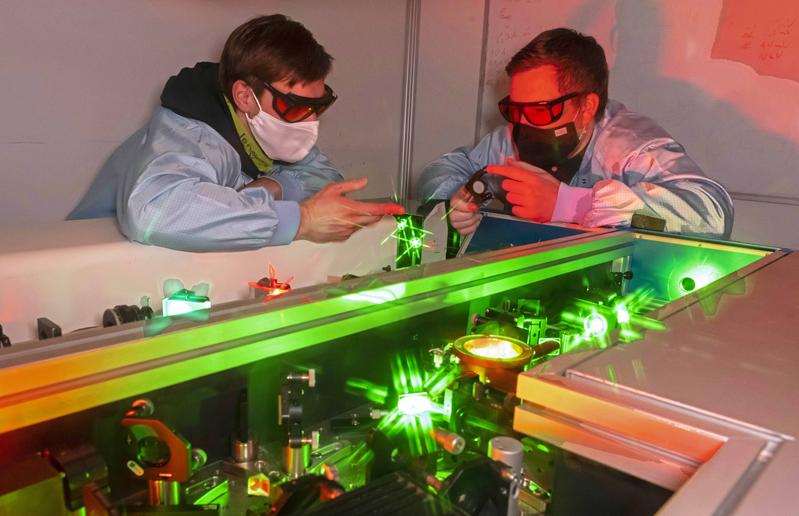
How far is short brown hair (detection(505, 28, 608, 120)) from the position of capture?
1.95m

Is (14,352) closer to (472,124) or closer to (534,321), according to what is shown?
(534,321)

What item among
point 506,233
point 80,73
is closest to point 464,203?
point 506,233

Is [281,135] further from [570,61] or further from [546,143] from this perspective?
[570,61]

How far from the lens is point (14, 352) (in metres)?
0.54

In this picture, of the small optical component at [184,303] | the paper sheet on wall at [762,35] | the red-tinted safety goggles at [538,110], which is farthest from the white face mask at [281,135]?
the paper sheet on wall at [762,35]

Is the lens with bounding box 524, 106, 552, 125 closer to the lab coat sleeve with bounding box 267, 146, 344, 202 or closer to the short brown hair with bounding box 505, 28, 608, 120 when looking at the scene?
the short brown hair with bounding box 505, 28, 608, 120

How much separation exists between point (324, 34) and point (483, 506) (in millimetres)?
2536

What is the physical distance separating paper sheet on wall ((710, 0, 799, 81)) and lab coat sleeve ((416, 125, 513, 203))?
3.12 feet

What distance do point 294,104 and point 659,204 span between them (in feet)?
3.49

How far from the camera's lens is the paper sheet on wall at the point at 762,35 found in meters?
2.22

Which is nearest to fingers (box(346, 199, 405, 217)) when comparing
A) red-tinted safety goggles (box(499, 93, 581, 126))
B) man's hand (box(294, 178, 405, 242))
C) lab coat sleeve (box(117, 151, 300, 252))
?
man's hand (box(294, 178, 405, 242))

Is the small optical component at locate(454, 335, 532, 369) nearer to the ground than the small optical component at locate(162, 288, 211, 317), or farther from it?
nearer to the ground

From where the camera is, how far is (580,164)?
6.77ft

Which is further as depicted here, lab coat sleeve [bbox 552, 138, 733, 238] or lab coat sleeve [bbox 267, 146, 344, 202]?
lab coat sleeve [bbox 267, 146, 344, 202]
